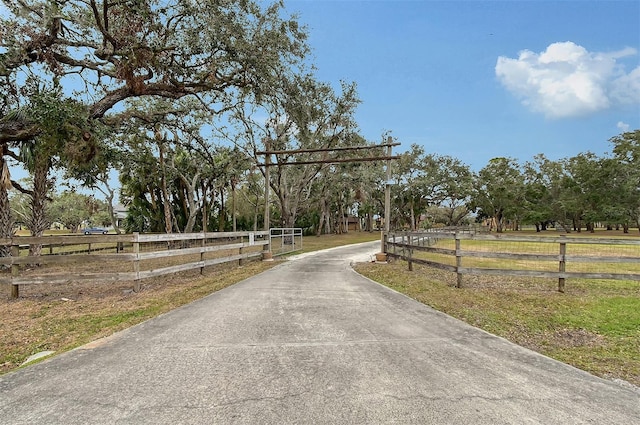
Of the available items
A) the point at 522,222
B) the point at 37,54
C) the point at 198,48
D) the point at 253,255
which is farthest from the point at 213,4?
the point at 522,222

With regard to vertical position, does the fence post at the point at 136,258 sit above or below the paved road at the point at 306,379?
above

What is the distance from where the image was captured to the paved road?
2.67 meters

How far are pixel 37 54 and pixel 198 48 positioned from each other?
432cm

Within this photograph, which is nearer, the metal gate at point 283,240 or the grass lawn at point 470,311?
the grass lawn at point 470,311

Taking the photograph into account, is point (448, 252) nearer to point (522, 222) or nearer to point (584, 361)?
point (584, 361)

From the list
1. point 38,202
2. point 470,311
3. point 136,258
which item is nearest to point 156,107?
point 38,202

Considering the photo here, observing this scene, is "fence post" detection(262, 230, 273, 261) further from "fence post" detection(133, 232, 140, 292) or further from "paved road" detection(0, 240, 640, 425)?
"paved road" detection(0, 240, 640, 425)

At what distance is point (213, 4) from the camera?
400 inches

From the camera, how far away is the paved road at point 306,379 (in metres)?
2.67

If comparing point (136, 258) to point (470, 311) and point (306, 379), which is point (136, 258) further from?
point (470, 311)

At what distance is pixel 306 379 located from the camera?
3.26 m

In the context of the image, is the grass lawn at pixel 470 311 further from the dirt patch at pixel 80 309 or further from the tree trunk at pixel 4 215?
the tree trunk at pixel 4 215

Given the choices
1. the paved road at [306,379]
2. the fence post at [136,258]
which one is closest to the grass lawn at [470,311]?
the fence post at [136,258]

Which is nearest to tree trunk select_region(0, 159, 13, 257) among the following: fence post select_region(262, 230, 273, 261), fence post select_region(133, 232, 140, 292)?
→ fence post select_region(133, 232, 140, 292)
